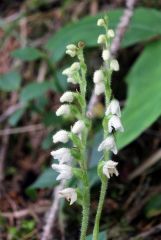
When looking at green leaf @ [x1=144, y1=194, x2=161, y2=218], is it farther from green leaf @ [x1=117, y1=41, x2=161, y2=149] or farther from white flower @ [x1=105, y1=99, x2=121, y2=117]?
white flower @ [x1=105, y1=99, x2=121, y2=117]

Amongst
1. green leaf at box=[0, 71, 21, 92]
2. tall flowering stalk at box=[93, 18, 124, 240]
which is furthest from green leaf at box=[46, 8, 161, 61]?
tall flowering stalk at box=[93, 18, 124, 240]

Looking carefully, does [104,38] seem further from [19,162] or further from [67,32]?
[19,162]

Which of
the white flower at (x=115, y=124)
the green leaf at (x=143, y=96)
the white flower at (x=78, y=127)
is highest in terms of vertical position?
the green leaf at (x=143, y=96)

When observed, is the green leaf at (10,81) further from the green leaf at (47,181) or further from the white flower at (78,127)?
the white flower at (78,127)

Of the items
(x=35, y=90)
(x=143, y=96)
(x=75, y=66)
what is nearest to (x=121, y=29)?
(x=143, y=96)

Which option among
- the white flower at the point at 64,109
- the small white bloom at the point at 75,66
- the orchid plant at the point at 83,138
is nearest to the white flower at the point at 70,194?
the orchid plant at the point at 83,138

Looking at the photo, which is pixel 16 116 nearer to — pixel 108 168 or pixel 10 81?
pixel 10 81

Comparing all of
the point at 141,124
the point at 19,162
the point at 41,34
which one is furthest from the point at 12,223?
the point at 41,34
